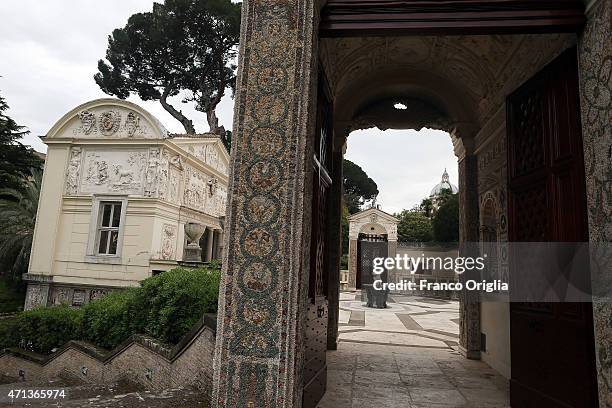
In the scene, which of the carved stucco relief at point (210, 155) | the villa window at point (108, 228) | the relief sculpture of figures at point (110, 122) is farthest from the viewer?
the carved stucco relief at point (210, 155)

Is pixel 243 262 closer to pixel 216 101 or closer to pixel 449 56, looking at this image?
pixel 449 56

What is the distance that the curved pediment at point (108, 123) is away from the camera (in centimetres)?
1334

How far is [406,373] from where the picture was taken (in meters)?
4.92

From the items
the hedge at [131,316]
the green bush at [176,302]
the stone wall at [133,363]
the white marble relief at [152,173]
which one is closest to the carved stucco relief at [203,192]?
the white marble relief at [152,173]

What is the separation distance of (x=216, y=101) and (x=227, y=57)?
2835mm

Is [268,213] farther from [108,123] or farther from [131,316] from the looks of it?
[108,123]

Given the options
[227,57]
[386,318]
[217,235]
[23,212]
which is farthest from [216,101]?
[386,318]

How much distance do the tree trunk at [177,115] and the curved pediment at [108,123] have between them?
1168cm

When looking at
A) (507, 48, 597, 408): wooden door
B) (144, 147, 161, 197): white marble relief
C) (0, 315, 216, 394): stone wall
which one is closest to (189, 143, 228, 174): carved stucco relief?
(144, 147, 161, 197): white marble relief

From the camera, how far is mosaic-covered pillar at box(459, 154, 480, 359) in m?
5.98

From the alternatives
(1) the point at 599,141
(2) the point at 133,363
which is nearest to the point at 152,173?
(2) the point at 133,363

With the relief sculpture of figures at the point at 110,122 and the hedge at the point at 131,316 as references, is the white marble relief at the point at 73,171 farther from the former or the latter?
the hedge at the point at 131,316

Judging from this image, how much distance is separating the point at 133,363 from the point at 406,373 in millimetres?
3379

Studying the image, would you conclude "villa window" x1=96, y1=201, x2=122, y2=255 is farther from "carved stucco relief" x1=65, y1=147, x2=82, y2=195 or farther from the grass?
the grass
